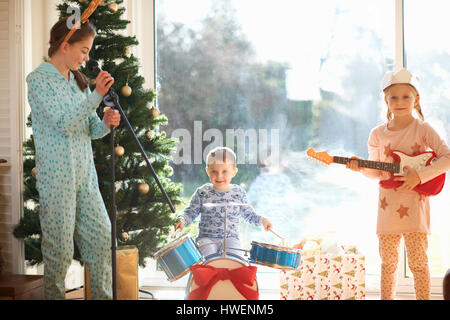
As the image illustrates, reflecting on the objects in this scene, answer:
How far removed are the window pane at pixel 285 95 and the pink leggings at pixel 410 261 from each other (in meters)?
0.58

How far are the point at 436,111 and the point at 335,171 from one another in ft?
2.38

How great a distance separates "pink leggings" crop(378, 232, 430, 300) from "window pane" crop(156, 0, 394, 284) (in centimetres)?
58

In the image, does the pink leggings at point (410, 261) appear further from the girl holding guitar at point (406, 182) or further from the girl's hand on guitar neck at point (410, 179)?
the girl's hand on guitar neck at point (410, 179)

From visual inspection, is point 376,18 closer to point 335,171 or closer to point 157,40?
point 335,171

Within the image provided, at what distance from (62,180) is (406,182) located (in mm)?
1629

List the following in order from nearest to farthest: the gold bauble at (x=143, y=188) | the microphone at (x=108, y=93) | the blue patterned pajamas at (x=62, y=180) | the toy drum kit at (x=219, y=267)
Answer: the microphone at (x=108, y=93), the blue patterned pajamas at (x=62, y=180), the toy drum kit at (x=219, y=267), the gold bauble at (x=143, y=188)

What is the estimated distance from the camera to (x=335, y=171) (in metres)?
3.18

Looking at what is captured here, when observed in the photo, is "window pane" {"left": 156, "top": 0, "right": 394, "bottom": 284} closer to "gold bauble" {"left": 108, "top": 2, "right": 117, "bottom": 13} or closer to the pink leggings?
the pink leggings

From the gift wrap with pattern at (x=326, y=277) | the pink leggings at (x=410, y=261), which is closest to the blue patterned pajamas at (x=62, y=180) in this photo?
the gift wrap with pattern at (x=326, y=277)

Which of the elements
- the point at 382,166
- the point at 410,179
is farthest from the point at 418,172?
the point at 382,166

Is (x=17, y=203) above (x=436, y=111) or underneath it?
underneath

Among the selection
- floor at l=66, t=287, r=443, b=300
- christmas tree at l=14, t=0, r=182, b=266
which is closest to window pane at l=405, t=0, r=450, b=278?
floor at l=66, t=287, r=443, b=300

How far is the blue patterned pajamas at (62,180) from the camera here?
6.82 feet

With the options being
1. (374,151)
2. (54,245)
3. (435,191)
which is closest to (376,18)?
(374,151)
